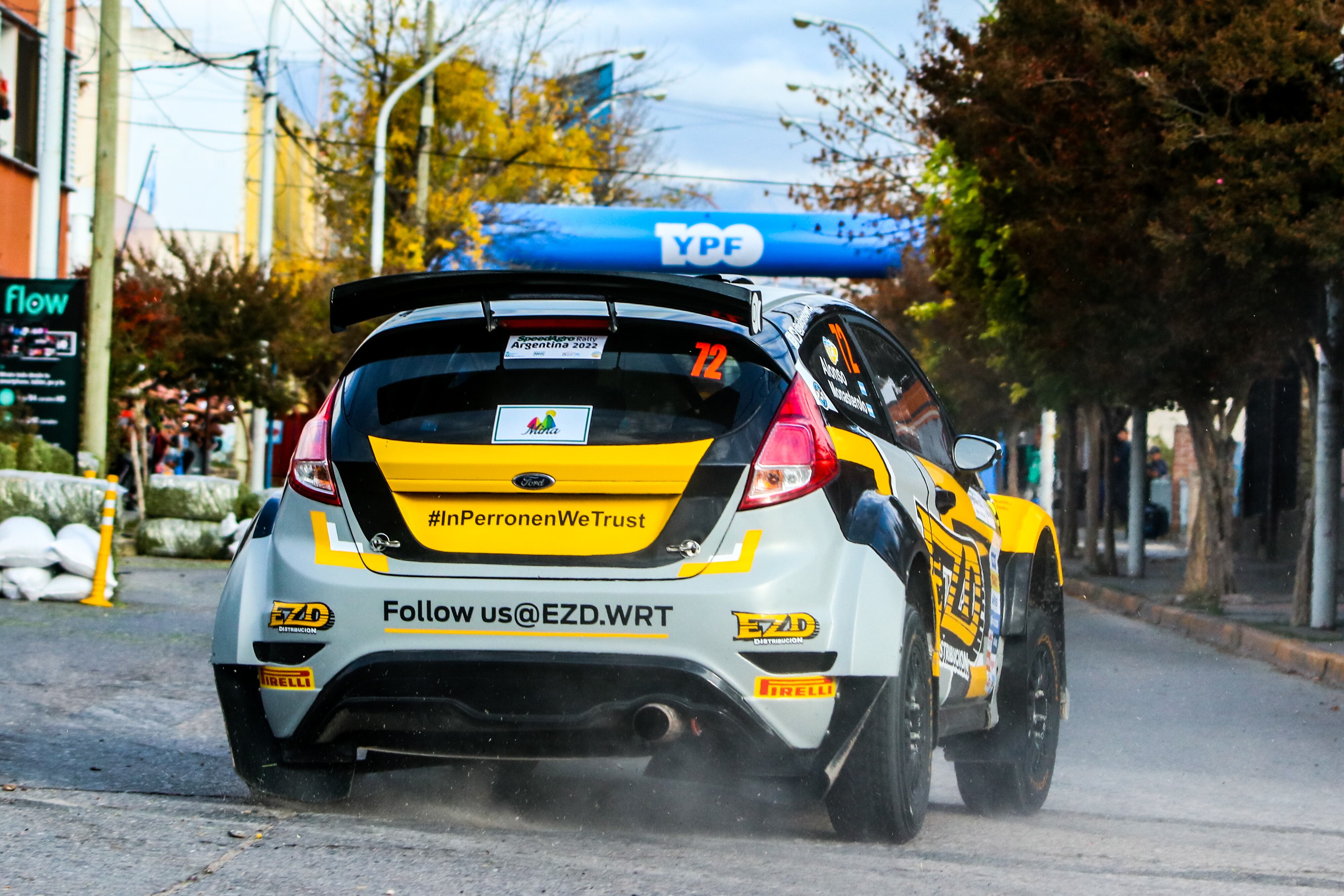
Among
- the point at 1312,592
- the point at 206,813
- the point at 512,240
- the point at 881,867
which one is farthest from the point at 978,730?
the point at 512,240

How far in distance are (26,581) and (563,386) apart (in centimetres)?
1005

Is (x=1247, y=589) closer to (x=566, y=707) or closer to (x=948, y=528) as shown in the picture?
(x=948, y=528)

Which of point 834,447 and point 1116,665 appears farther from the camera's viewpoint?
point 1116,665

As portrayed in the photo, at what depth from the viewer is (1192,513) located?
20391 millimetres

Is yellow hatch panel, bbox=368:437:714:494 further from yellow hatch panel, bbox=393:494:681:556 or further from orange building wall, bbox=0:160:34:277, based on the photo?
orange building wall, bbox=0:160:34:277

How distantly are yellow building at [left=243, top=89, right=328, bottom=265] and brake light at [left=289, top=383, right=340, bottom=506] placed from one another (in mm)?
44382

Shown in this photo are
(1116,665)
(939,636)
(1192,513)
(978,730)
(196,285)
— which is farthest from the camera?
(196,285)

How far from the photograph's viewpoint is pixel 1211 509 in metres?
18.4

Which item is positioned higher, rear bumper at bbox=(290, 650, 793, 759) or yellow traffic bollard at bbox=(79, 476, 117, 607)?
rear bumper at bbox=(290, 650, 793, 759)

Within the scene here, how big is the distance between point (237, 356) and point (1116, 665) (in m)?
18.7

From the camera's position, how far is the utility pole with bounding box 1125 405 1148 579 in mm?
23250

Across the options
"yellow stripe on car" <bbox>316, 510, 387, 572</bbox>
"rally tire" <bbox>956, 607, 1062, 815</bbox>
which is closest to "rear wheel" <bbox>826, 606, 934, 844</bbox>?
"rally tire" <bbox>956, 607, 1062, 815</bbox>

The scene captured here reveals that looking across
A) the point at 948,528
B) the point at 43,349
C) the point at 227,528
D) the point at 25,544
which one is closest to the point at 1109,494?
the point at 227,528

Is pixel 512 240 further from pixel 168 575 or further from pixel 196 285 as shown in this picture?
pixel 168 575
